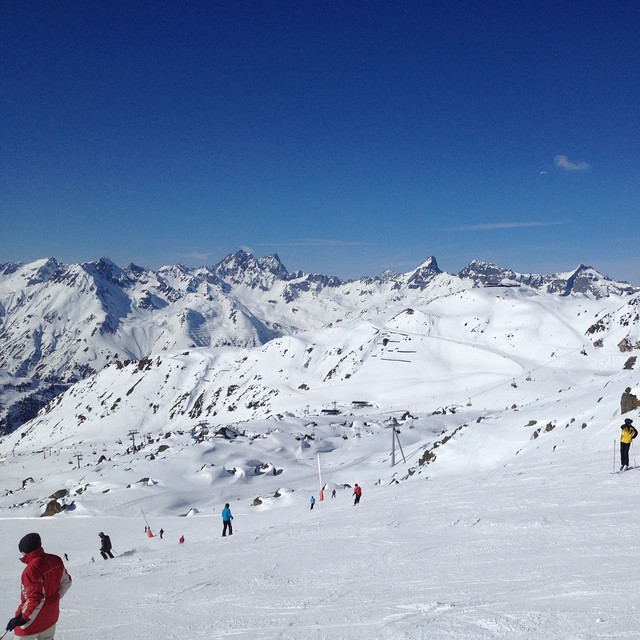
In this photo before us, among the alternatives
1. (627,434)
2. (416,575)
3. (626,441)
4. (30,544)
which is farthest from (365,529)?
(30,544)

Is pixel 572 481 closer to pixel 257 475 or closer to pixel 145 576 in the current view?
pixel 145 576

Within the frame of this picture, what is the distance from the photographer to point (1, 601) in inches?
460

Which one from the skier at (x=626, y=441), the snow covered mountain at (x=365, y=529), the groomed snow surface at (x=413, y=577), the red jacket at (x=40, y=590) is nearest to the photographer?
the red jacket at (x=40, y=590)

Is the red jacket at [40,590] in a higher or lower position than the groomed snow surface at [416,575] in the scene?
higher

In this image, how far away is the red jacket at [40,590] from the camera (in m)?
5.86

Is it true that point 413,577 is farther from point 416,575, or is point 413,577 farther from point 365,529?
point 365,529

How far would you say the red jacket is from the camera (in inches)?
231

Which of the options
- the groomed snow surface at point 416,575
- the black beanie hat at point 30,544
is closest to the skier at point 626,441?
the groomed snow surface at point 416,575

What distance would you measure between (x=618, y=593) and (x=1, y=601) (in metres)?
12.8

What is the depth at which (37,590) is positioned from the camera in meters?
5.88

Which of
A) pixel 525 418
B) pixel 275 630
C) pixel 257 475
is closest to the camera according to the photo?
pixel 275 630

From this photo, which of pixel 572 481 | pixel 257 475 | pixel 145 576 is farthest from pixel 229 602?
pixel 257 475

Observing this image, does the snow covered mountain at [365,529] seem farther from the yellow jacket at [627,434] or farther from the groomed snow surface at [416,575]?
the yellow jacket at [627,434]

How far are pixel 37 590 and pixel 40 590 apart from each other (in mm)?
33
